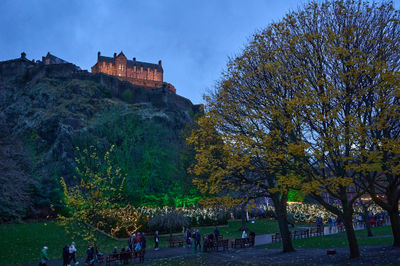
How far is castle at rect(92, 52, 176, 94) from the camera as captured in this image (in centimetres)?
10700

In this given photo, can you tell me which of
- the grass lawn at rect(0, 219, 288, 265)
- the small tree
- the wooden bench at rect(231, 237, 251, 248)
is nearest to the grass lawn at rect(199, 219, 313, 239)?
the grass lawn at rect(0, 219, 288, 265)

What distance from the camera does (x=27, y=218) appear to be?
37.8 metres

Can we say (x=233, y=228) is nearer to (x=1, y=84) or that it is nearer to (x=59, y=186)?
(x=59, y=186)

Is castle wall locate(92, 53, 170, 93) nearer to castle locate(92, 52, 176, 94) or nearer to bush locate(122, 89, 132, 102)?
castle locate(92, 52, 176, 94)

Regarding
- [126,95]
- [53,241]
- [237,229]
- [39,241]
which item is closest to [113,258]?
[53,241]

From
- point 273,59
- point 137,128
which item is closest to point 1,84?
point 273,59

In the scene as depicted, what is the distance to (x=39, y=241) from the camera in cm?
2534

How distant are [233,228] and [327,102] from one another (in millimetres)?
27460

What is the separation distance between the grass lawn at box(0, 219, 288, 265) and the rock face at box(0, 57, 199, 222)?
6.30 meters

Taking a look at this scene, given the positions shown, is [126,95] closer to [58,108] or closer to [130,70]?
[58,108]

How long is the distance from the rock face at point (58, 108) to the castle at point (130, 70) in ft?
57.4

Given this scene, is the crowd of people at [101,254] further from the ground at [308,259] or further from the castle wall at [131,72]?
the castle wall at [131,72]

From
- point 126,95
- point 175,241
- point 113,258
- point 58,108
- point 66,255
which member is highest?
point 126,95

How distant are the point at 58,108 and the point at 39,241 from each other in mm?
50581
